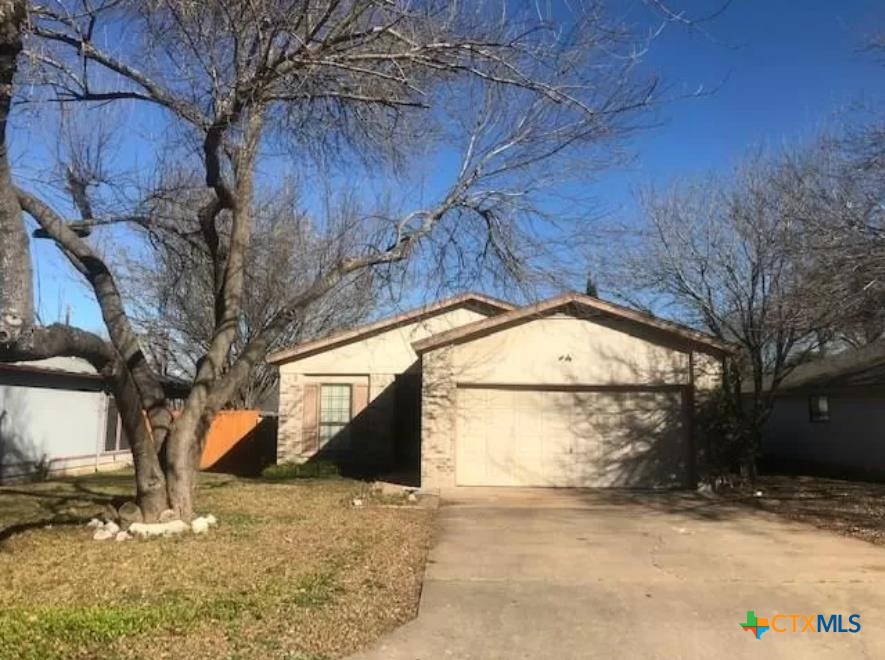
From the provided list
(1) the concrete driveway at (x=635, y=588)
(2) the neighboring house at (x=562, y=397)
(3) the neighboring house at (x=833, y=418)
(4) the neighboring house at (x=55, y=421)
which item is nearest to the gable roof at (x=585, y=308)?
(2) the neighboring house at (x=562, y=397)

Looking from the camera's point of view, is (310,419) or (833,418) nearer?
(310,419)

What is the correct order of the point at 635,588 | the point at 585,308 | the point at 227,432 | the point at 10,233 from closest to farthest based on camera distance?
the point at 10,233 < the point at 635,588 < the point at 585,308 < the point at 227,432

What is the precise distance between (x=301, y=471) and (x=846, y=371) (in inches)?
592

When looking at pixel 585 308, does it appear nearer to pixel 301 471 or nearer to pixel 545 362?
pixel 545 362

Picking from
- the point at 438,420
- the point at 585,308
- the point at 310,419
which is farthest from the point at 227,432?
the point at 585,308

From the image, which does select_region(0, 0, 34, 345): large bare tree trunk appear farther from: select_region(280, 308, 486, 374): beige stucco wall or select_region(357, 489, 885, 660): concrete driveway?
select_region(280, 308, 486, 374): beige stucco wall

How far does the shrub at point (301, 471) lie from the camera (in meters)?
21.0

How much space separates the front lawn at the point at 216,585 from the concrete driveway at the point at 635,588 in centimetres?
44

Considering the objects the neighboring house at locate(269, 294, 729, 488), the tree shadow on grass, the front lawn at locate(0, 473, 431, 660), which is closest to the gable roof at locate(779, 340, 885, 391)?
the neighboring house at locate(269, 294, 729, 488)

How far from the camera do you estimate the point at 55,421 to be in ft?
69.6

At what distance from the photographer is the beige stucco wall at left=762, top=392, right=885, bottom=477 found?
69.1 ft

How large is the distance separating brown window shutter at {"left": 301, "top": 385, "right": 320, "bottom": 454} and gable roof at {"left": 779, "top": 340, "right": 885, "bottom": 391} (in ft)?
41.2

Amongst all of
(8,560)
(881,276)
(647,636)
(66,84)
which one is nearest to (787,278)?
(881,276)

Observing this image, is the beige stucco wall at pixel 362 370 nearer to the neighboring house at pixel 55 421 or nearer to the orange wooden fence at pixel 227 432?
the orange wooden fence at pixel 227 432
